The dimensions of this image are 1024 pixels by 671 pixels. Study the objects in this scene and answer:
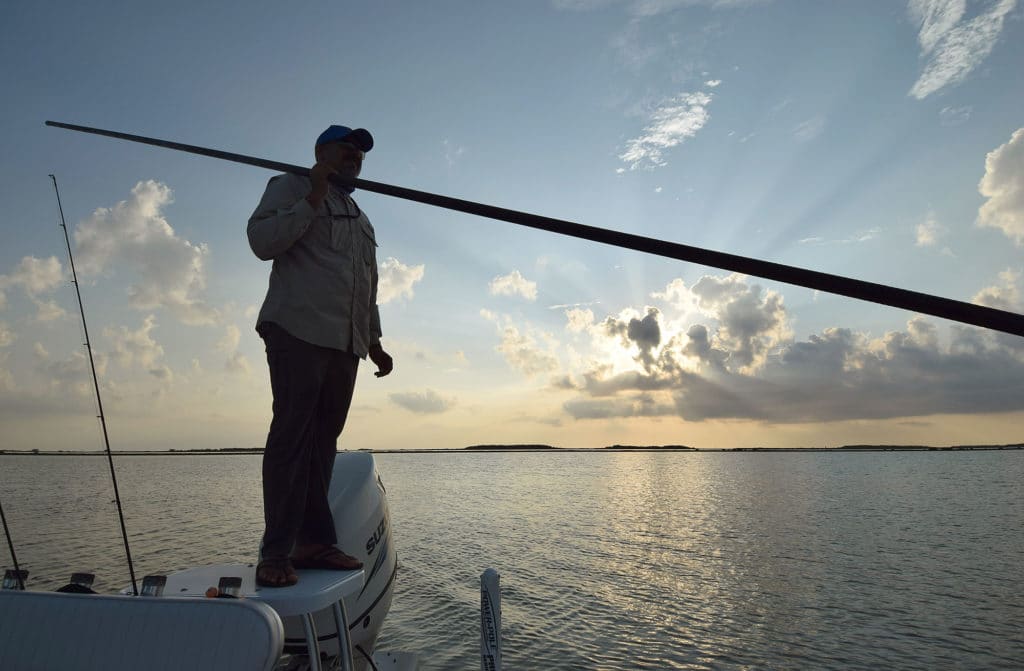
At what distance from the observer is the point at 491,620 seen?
10.2ft

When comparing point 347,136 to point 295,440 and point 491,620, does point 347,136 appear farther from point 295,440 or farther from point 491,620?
point 491,620

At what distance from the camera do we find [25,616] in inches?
62.5

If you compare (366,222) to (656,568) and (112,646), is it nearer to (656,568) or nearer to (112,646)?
(112,646)

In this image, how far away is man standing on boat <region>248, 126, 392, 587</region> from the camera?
2486 mm

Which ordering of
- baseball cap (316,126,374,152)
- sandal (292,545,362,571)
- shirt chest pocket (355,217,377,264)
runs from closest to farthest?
sandal (292,545,362,571) < baseball cap (316,126,374,152) < shirt chest pocket (355,217,377,264)

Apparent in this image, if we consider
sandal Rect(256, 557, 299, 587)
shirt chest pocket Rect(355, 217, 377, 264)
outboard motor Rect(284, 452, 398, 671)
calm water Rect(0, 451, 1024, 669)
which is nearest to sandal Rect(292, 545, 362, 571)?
sandal Rect(256, 557, 299, 587)

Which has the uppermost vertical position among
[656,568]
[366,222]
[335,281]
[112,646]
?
[366,222]

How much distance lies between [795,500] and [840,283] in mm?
38702

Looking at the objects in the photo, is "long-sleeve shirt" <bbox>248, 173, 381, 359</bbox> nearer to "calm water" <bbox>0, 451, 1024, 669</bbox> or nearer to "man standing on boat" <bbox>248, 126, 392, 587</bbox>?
"man standing on boat" <bbox>248, 126, 392, 587</bbox>

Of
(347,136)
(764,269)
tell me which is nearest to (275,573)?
(347,136)

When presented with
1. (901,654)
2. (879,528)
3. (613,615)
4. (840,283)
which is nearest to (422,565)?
(613,615)

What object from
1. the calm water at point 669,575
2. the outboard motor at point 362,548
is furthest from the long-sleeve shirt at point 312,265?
the calm water at point 669,575

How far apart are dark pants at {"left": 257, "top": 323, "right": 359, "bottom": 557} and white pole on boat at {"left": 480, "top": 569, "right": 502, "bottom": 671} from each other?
878 millimetres

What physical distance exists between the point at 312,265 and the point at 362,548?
217cm
